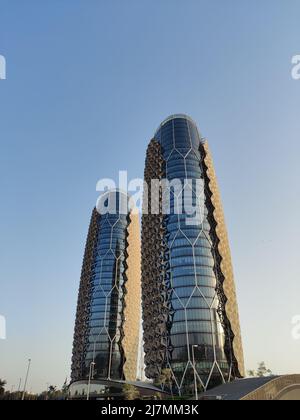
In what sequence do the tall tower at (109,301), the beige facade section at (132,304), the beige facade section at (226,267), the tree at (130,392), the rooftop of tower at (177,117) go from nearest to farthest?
the tree at (130,392) < the beige facade section at (226,267) < the tall tower at (109,301) < the rooftop of tower at (177,117) < the beige facade section at (132,304)

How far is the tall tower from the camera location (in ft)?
422

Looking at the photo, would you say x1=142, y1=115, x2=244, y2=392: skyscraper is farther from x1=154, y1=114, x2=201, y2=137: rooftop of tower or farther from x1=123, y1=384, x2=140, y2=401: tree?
x1=123, y1=384, x2=140, y2=401: tree

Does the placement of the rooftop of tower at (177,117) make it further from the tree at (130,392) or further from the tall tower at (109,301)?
the tree at (130,392)

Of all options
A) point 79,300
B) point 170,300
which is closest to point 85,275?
point 79,300

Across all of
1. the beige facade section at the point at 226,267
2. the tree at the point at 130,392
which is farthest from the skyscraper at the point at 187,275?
the tree at the point at 130,392

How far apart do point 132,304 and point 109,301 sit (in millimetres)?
14211

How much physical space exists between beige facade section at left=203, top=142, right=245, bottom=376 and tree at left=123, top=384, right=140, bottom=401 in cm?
3086

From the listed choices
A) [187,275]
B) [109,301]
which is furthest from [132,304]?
[187,275]

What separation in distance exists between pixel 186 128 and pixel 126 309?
3257 inches

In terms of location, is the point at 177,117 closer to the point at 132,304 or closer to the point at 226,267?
the point at 226,267

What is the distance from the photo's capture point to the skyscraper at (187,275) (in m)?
89.1
